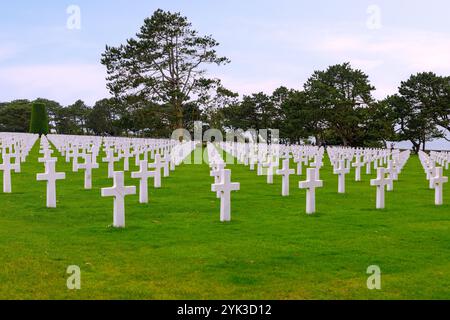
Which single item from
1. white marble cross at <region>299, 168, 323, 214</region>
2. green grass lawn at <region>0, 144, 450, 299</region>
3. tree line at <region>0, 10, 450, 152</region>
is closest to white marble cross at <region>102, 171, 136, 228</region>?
green grass lawn at <region>0, 144, 450, 299</region>

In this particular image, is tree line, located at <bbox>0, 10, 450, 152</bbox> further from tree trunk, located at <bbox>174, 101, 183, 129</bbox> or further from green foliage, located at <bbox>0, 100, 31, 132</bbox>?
green foliage, located at <bbox>0, 100, 31, 132</bbox>

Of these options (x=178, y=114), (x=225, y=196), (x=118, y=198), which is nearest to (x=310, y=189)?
(x=225, y=196)

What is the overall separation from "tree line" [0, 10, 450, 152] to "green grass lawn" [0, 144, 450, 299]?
34.5 m

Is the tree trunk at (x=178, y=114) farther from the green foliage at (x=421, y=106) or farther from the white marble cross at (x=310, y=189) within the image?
the white marble cross at (x=310, y=189)

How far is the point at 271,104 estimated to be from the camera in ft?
203

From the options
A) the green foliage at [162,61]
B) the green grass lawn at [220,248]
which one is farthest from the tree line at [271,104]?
the green grass lawn at [220,248]

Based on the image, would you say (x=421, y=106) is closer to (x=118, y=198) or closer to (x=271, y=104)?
(x=271, y=104)

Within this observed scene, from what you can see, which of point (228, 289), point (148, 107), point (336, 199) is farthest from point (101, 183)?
point (148, 107)

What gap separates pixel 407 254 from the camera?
7266mm

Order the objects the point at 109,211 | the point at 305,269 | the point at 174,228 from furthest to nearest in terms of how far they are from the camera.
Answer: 1. the point at 109,211
2. the point at 174,228
3. the point at 305,269

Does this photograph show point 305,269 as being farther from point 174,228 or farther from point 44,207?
point 44,207

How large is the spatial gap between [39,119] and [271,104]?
80.6 ft

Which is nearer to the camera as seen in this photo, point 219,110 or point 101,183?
point 101,183

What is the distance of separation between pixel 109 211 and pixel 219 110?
3793 centimetres
